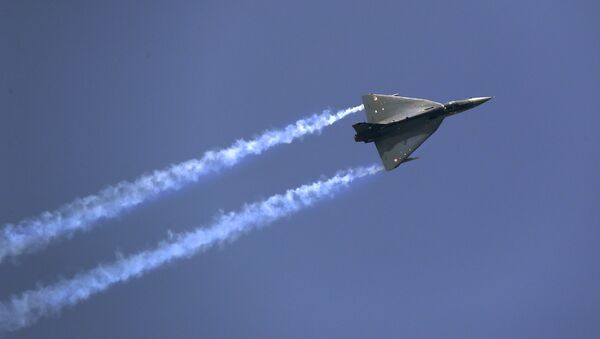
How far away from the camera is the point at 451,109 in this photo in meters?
97.3

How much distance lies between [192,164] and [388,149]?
2123 cm

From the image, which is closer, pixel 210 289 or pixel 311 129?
pixel 311 129

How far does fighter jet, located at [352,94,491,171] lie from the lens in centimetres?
9512

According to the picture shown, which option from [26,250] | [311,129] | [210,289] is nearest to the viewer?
[26,250]

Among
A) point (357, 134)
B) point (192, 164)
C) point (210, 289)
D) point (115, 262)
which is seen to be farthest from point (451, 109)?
point (210, 289)

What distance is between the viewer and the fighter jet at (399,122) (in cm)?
9512

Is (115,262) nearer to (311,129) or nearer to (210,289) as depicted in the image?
(311,129)

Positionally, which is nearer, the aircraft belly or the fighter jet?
the fighter jet

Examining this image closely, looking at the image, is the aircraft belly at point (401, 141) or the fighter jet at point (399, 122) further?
the aircraft belly at point (401, 141)

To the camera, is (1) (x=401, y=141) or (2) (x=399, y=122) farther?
(1) (x=401, y=141)

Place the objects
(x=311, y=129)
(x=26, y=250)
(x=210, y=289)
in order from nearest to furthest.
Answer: (x=26, y=250)
(x=311, y=129)
(x=210, y=289)

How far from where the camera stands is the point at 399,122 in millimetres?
95500

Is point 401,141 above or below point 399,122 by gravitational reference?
below

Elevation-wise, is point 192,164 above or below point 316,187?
above
